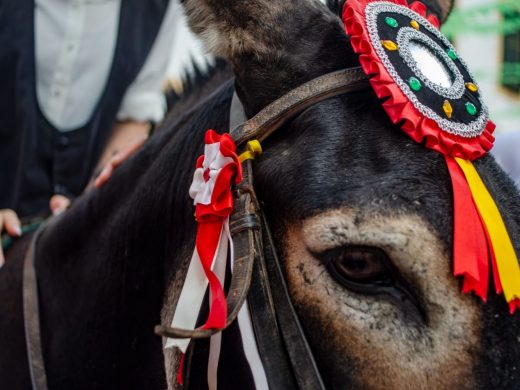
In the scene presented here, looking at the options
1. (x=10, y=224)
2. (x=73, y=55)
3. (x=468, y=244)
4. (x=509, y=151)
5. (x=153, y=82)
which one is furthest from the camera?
(x=153, y=82)

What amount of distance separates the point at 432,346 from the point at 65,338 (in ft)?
4.07

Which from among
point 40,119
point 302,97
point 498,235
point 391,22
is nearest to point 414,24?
point 391,22

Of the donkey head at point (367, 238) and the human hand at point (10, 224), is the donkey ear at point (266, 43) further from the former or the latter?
the human hand at point (10, 224)

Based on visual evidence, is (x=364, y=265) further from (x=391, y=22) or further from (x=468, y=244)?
(x=391, y=22)

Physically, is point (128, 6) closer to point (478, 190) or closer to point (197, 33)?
point (197, 33)

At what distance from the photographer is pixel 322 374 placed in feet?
4.88

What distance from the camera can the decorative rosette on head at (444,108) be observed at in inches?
54.8

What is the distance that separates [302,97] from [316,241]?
14.9 inches

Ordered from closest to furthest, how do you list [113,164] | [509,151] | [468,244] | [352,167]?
[468,244]
[352,167]
[113,164]
[509,151]

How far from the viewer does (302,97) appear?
1.62 m

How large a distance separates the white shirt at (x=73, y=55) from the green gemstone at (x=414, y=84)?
1.69 meters

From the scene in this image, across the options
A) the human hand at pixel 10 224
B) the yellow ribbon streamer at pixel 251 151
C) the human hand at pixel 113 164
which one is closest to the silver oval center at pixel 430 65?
the yellow ribbon streamer at pixel 251 151

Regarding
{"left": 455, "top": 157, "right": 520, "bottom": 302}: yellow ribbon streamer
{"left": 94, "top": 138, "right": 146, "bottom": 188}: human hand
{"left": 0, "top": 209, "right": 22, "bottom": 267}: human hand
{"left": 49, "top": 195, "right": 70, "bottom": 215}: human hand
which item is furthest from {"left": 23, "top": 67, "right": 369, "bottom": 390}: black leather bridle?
{"left": 49, "top": 195, "right": 70, "bottom": 215}: human hand

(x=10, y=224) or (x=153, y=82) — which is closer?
(x=10, y=224)
